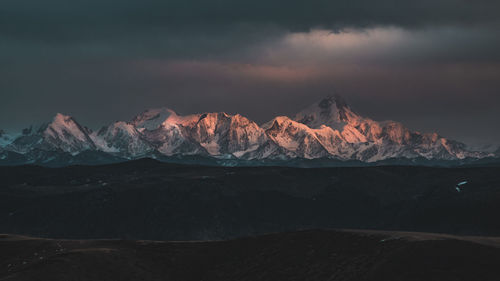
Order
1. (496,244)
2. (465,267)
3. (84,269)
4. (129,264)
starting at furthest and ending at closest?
(129,264), (84,269), (496,244), (465,267)

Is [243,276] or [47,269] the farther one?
[243,276]

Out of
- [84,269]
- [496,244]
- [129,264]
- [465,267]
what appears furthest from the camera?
[129,264]

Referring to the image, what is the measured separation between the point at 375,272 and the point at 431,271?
14.1m

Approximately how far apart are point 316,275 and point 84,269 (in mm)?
62637

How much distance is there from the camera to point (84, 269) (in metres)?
186

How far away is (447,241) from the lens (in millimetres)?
177750

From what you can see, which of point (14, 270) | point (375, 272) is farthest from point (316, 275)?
point (14, 270)

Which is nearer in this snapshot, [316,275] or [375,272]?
[375,272]

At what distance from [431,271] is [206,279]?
68.1 m

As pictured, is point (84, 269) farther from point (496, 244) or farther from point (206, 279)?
point (496, 244)

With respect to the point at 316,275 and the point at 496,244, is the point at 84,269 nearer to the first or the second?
the point at 316,275

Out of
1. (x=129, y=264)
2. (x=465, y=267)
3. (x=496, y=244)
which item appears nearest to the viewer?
(x=465, y=267)

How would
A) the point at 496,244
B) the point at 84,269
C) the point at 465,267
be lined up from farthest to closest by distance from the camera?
the point at 84,269, the point at 496,244, the point at 465,267

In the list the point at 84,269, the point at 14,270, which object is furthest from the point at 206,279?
the point at 14,270
